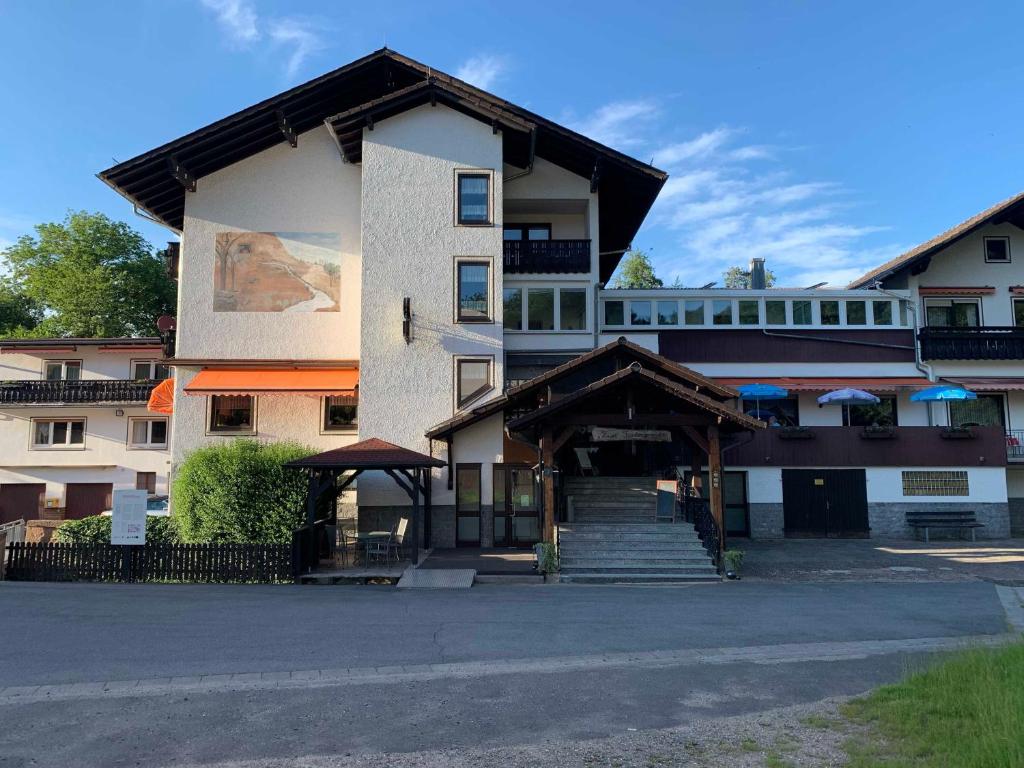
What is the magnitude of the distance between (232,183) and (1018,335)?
91.1 feet

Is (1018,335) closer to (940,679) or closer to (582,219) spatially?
(582,219)

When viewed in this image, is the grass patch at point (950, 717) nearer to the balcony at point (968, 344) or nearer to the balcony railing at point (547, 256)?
the balcony railing at point (547, 256)

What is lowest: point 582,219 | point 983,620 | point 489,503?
point 983,620

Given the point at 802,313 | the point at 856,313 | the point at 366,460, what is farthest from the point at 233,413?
the point at 856,313

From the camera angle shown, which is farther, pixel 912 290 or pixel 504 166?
pixel 912 290

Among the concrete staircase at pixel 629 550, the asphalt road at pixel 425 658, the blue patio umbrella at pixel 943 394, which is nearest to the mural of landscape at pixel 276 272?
the asphalt road at pixel 425 658

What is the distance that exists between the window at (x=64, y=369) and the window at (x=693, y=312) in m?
28.2

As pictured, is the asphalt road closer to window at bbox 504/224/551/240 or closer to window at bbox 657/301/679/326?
window at bbox 657/301/679/326

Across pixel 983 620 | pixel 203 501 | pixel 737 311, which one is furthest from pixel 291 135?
pixel 983 620

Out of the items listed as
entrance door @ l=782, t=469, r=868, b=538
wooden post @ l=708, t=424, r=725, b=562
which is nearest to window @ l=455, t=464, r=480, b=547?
wooden post @ l=708, t=424, r=725, b=562

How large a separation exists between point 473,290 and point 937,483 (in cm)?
1636

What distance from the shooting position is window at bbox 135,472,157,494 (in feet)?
114

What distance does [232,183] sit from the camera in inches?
951

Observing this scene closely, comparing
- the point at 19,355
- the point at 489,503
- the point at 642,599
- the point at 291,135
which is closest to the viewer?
the point at 642,599
